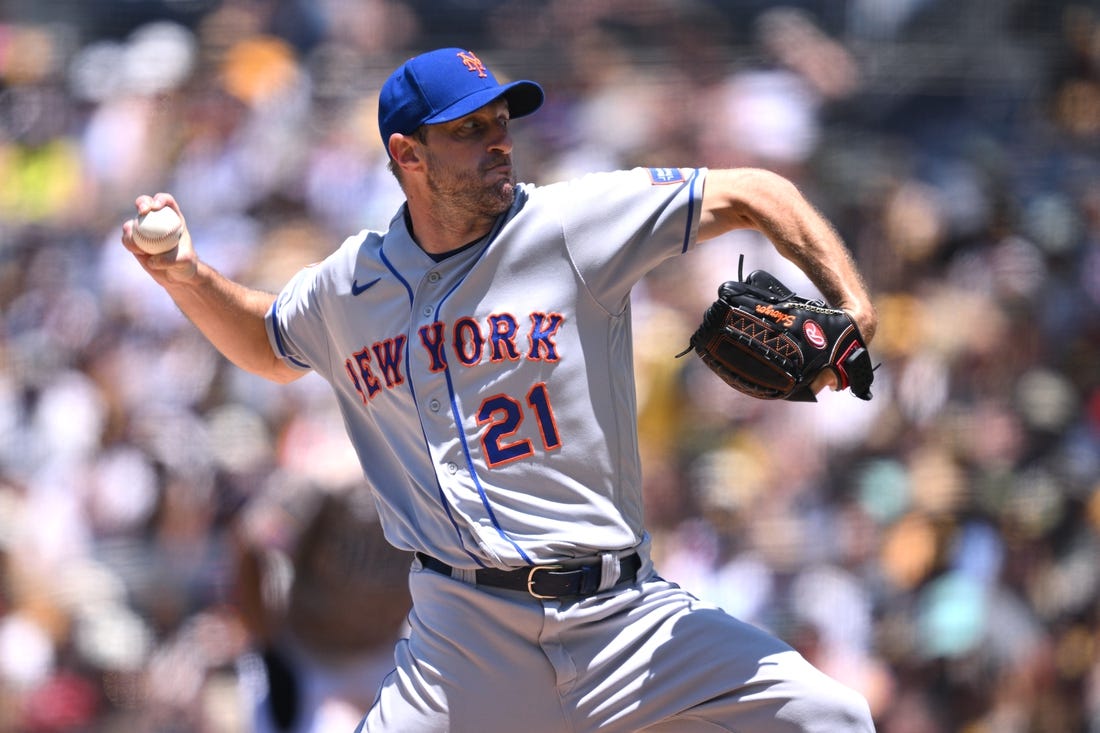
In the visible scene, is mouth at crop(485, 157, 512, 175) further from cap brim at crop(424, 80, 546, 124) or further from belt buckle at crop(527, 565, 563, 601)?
belt buckle at crop(527, 565, 563, 601)

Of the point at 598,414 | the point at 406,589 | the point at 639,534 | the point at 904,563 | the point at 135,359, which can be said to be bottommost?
the point at 904,563

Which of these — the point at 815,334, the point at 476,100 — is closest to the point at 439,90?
the point at 476,100

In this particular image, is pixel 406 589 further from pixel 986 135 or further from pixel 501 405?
pixel 986 135

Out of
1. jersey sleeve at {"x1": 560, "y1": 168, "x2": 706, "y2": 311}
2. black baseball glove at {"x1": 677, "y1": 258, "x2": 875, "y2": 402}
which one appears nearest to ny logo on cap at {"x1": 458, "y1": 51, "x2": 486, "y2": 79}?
jersey sleeve at {"x1": 560, "y1": 168, "x2": 706, "y2": 311}

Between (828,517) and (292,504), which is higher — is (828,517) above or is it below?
below

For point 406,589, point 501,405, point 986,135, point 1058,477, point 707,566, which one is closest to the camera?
point 501,405

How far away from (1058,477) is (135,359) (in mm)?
3625

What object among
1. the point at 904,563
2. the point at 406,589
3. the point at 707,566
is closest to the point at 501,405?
the point at 406,589

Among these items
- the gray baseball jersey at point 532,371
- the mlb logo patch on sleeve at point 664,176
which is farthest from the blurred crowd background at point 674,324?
the mlb logo patch on sleeve at point 664,176

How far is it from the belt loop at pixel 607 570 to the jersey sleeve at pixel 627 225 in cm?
50

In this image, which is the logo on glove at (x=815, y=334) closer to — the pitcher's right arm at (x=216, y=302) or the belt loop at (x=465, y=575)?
the belt loop at (x=465, y=575)

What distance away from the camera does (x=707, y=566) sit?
5102 millimetres

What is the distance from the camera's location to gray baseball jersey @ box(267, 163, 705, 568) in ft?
8.73

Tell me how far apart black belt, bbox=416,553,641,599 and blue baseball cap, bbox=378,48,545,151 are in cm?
89
